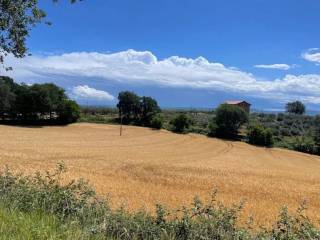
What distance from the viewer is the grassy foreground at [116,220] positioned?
583cm

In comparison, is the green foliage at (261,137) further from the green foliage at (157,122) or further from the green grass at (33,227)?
the green grass at (33,227)

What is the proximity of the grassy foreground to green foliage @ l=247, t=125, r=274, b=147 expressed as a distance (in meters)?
101

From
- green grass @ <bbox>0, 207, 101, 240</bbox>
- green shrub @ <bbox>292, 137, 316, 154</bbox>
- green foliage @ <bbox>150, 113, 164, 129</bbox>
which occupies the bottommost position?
green shrub @ <bbox>292, 137, 316, 154</bbox>

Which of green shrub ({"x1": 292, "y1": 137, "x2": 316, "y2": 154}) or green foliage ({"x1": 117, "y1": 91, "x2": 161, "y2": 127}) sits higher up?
green foliage ({"x1": 117, "y1": 91, "x2": 161, "y2": 127})

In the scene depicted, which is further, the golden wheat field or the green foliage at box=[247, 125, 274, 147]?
the green foliage at box=[247, 125, 274, 147]

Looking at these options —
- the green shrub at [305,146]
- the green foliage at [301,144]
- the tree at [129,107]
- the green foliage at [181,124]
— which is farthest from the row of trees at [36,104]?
the green shrub at [305,146]

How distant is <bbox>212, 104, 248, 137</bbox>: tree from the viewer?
116 metres

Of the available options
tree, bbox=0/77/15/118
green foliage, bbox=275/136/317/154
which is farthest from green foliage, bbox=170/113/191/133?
tree, bbox=0/77/15/118

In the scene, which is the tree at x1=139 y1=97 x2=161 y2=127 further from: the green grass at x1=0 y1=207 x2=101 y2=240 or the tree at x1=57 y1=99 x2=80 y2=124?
the green grass at x1=0 y1=207 x2=101 y2=240

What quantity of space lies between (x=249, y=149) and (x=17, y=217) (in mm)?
91006

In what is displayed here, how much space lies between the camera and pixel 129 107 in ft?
433

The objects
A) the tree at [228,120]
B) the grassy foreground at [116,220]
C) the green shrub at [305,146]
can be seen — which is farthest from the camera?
the tree at [228,120]

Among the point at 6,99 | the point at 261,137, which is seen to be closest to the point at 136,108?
the point at 261,137

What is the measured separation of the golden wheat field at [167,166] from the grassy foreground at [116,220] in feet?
6.51
